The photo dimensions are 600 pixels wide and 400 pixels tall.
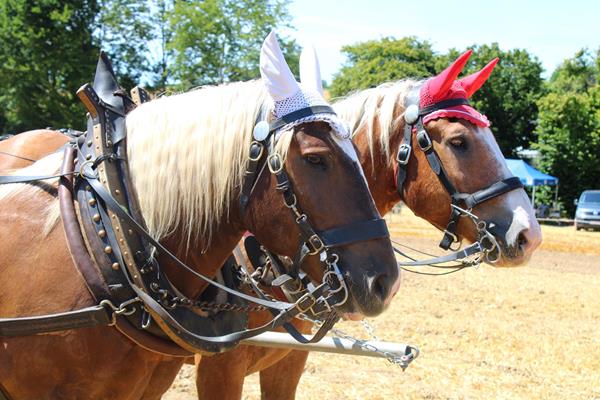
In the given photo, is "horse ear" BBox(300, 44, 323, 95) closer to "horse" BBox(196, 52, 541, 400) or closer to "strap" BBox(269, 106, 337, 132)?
"strap" BBox(269, 106, 337, 132)

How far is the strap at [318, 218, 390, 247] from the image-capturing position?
6.12 feet

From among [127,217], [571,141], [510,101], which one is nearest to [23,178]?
[127,217]

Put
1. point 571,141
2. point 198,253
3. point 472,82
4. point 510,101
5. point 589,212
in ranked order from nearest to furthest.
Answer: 1. point 198,253
2. point 472,82
3. point 589,212
4. point 571,141
5. point 510,101

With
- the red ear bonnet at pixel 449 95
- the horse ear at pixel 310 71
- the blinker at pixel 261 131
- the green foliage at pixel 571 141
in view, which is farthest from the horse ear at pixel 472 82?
the green foliage at pixel 571 141

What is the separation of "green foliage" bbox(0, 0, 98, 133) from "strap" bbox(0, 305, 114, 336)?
26.1m

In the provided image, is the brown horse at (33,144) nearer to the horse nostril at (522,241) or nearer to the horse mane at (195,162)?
the horse mane at (195,162)

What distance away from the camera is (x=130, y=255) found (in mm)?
1979

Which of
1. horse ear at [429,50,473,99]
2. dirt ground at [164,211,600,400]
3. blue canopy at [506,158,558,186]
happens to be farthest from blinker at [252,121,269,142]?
blue canopy at [506,158,558,186]

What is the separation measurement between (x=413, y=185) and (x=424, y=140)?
9.8 inches

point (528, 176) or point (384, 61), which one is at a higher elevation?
point (384, 61)

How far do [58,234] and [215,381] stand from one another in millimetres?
1272

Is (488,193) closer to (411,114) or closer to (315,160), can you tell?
(411,114)

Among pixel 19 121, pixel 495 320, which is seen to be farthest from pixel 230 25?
pixel 495 320

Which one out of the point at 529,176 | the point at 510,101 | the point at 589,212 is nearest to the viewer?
the point at 589,212
